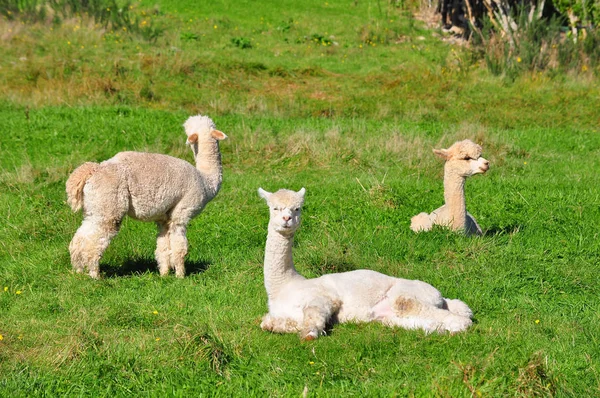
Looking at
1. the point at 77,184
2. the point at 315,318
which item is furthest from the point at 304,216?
the point at 315,318

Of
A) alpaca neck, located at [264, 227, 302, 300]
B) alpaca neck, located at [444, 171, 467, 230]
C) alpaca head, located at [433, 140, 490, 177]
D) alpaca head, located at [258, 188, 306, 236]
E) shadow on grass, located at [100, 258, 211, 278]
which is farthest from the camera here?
alpaca neck, located at [444, 171, 467, 230]

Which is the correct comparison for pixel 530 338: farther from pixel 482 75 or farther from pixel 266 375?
pixel 482 75

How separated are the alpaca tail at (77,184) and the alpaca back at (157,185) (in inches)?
9.2

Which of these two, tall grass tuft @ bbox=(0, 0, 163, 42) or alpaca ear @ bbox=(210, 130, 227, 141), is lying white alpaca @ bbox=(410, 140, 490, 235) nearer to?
alpaca ear @ bbox=(210, 130, 227, 141)

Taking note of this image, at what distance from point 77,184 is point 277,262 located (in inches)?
90.0

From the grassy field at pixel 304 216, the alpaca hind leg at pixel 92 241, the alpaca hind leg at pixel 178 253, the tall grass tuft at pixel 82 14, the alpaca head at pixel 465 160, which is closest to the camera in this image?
the grassy field at pixel 304 216

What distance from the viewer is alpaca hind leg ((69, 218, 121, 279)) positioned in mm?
7559

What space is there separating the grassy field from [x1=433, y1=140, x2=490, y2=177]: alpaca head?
68 cm

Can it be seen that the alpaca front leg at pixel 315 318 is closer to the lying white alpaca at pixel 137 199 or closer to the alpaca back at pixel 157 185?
the lying white alpaca at pixel 137 199

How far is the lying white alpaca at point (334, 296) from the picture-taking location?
600 cm

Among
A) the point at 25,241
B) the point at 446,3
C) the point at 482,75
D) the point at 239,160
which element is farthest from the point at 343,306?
the point at 446,3

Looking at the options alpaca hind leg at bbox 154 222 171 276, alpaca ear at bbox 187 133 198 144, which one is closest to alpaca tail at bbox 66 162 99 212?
alpaca hind leg at bbox 154 222 171 276

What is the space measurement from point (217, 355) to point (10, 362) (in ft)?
4.52

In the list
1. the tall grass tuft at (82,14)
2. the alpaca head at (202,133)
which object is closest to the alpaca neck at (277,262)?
the alpaca head at (202,133)
